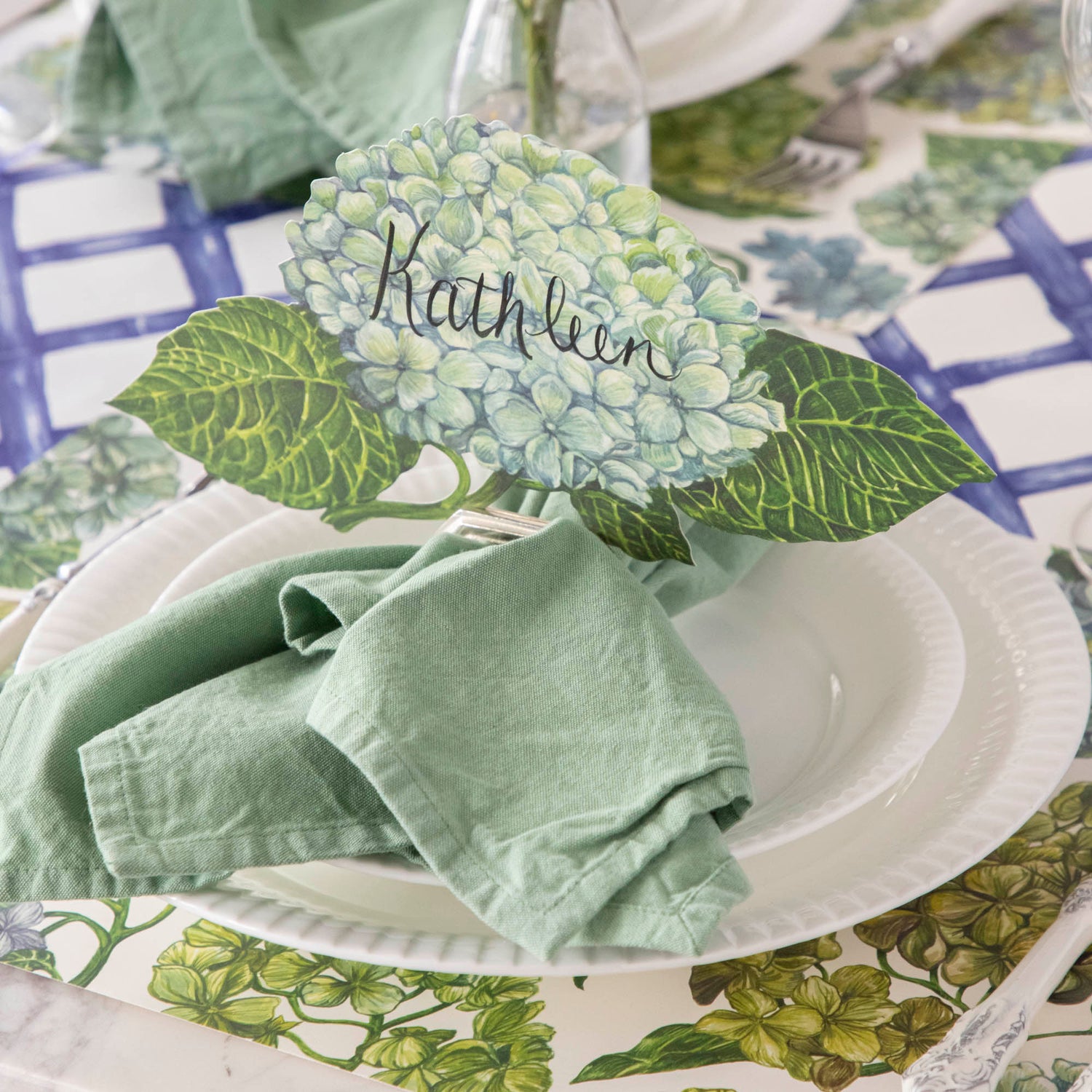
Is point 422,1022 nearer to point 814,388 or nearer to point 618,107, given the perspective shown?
point 814,388

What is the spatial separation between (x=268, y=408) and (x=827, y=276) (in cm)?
46

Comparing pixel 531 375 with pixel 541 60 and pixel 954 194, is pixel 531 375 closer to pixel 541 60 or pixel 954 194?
pixel 541 60

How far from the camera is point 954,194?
36.0 inches

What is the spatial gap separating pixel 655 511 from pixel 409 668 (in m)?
0.12

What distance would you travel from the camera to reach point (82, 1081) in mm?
405

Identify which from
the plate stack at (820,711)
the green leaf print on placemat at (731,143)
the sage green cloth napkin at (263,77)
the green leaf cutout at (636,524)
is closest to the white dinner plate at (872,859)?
the plate stack at (820,711)

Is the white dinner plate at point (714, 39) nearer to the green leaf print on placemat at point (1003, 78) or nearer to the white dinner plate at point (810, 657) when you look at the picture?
the green leaf print on placemat at point (1003, 78)

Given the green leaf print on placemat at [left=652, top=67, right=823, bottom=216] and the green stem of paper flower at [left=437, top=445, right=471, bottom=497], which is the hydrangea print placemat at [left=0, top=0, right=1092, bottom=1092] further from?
the green stem of paper flower at [left=437, top=445, right=471, bottom=497]

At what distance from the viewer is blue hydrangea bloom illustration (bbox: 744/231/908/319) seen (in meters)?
0.82

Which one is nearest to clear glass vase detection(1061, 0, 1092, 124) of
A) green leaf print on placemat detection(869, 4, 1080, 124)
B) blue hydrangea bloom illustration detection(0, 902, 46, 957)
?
green leaf print on placemat detection(869, 4, 1080, 124)

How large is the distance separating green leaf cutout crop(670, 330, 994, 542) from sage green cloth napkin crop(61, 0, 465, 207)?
0.53 metres

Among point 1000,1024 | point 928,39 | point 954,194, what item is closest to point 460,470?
point 1000,1024

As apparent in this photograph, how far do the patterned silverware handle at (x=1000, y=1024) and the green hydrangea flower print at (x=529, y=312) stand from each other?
19 cm

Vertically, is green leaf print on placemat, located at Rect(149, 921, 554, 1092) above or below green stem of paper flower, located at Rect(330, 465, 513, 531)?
below
